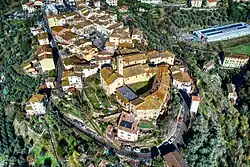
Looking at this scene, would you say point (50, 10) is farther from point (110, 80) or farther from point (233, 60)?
point (233, 60)

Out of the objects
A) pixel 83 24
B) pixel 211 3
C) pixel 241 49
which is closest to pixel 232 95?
pixel 241 49

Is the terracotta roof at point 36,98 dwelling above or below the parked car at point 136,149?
above

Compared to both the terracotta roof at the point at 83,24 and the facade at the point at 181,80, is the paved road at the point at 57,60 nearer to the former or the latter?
the terracotta roof at the point at 83,24

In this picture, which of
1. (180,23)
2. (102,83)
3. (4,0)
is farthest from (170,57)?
(4,0)

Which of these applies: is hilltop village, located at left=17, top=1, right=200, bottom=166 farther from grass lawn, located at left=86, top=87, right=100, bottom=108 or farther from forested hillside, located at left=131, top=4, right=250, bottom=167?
forested hillside, located at left=131, top=4, right=250, bottom=167

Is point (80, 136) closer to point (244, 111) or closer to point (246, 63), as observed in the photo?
point (244, 111)

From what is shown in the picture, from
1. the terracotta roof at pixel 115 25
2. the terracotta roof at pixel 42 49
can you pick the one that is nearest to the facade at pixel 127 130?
the terracotta roof at pixel 42 49
